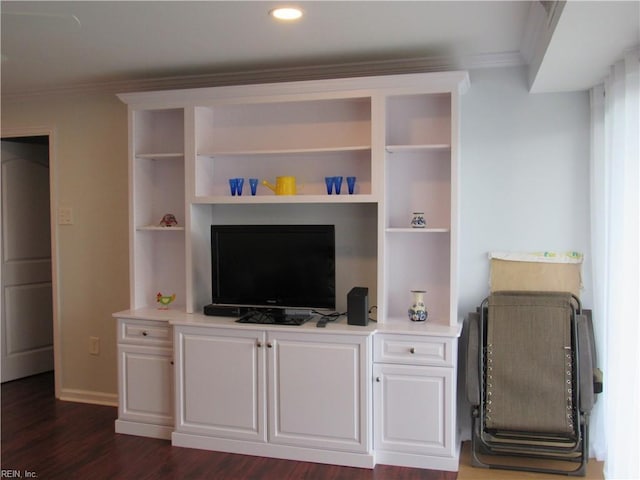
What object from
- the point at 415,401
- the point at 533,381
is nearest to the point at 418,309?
the point at 415,401

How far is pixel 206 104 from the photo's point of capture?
11.7 ft

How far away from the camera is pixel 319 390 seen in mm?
3182

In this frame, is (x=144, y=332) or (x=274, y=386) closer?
(x=274, y=386)

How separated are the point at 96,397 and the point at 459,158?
3.09 metres

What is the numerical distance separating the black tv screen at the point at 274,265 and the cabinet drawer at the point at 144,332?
0.37 meters

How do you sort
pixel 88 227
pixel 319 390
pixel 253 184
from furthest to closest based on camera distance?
1. pixel 88 227
2. pixel 253 184
3. pixel 319 390

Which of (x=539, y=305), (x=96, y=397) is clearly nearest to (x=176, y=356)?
(x=96, y=397)

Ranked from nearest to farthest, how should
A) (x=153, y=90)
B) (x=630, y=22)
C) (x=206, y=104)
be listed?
(x=630, y=22)
(x=206, y=104)
(x=153, y=90)

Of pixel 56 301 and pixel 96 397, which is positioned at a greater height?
pixel 56 301

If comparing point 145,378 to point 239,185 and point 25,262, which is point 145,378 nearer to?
point 239,185

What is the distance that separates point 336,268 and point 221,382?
1.00 m

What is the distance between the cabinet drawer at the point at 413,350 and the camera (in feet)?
10.1

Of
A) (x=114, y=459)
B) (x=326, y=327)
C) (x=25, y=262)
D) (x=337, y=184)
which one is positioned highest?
(x=337, y=184)

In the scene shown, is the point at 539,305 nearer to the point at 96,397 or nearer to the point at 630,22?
the point at 630,22
